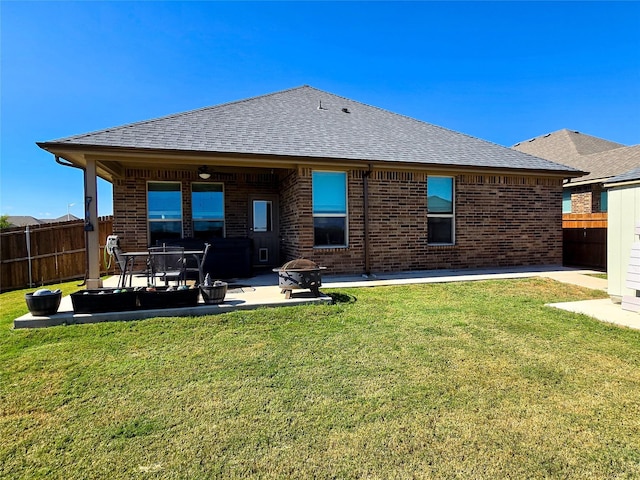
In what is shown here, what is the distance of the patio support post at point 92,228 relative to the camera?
22.0 ft

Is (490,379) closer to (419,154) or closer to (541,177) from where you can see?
(419,154)

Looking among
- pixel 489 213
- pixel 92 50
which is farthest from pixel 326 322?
pixel 92 50

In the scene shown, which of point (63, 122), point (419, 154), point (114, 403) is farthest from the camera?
point (63, 122)

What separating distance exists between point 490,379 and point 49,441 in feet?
11.3

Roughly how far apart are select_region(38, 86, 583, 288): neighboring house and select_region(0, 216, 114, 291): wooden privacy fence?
2.00 metres

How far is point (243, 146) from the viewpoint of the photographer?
7.97 meters

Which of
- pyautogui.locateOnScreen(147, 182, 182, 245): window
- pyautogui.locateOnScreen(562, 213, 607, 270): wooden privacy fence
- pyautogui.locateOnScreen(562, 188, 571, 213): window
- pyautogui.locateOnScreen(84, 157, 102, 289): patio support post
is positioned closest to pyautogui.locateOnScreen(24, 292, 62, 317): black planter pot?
pyautogui.locateOnScreen(84, 157, 102, 289): patio support post

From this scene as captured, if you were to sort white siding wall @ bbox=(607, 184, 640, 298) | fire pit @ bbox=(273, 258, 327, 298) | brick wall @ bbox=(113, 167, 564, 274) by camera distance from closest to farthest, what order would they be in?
white siding wall @ bbox=(607, 184, 640, 298) → fire pit @ bbox=(273, 258, 327, 298) → brick wall @ bbox=(113, 167, 564, 274)

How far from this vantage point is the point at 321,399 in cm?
273

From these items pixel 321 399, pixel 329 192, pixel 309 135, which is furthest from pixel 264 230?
pixel 321 399

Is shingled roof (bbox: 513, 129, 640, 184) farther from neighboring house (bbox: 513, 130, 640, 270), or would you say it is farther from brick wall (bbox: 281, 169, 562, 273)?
brick wall (bbox: 281, 169, 562, 273)

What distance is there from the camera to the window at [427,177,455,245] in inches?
370

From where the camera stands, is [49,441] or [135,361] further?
[135,361]

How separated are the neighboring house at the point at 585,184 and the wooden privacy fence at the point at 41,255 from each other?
13564 millimetres
